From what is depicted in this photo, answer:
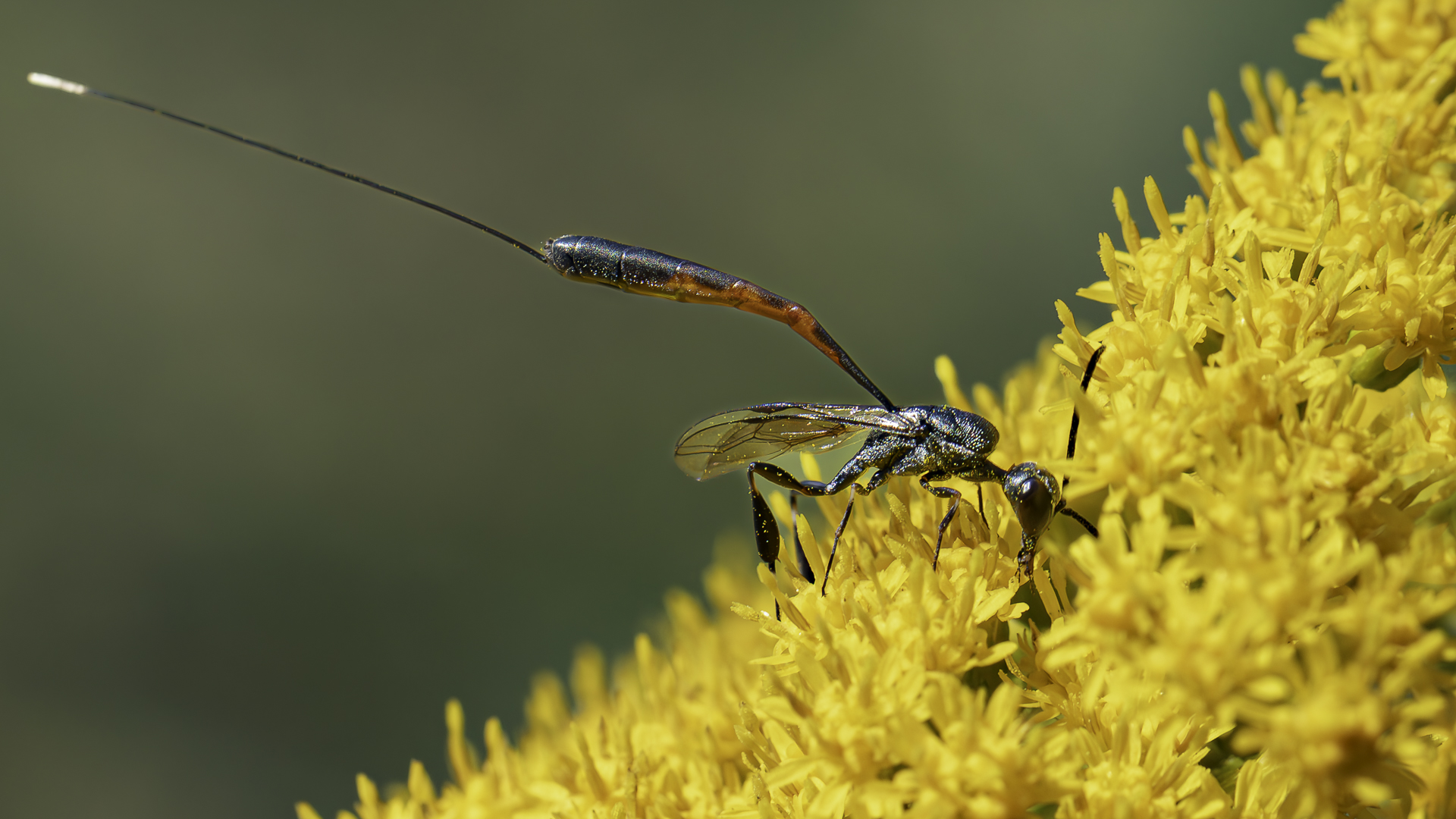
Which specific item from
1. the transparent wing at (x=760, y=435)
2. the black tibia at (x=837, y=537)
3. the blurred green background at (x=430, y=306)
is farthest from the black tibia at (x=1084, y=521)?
the blurred green background at (x=430, y=306)

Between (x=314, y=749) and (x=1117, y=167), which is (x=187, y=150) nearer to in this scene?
(x=314, y=749)

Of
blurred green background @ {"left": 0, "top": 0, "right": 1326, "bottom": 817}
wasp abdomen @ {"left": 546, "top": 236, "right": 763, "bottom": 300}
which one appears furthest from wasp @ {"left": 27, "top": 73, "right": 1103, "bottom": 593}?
blurred green background @ {"left": 0, "top": 0, "right": 1326, "bottom": 817}

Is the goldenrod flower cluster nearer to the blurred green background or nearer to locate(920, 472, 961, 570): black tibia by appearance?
locate(920, 472, 961, 570): black tibia

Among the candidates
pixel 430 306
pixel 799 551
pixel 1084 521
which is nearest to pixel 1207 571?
pixel 1084 521

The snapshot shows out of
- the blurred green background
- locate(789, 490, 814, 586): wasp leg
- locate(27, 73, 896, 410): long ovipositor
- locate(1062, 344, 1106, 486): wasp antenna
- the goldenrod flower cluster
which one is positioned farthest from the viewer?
the blurred green background

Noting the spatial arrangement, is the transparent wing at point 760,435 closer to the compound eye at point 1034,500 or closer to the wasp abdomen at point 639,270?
the wasp abdomen at point 639,270

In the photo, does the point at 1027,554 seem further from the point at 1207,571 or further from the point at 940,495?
the point at 1207,571
